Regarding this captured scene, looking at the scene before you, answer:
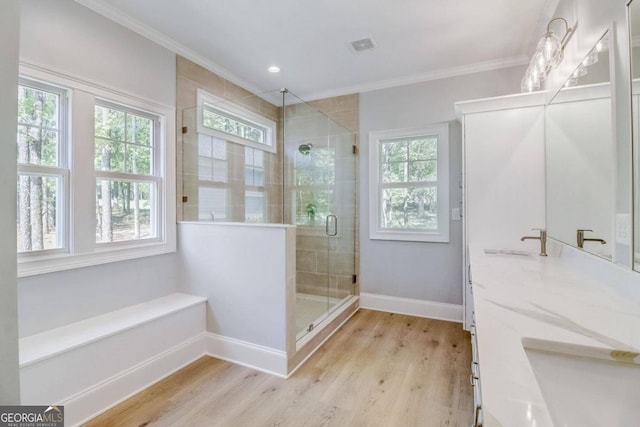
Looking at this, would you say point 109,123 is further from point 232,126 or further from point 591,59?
point 591,59

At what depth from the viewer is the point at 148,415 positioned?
170cm

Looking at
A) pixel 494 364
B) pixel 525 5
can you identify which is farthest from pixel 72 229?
pixel 525 5

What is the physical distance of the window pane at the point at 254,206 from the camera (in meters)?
3.27

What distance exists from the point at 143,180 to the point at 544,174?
3249 millimetres

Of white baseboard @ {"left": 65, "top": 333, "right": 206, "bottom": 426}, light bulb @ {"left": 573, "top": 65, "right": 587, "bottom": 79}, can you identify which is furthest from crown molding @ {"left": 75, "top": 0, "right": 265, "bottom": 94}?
light bulb @ {"left": 573, "top": 65, "right": 587, "bottom": 79}

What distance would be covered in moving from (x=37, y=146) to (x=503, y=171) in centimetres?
338

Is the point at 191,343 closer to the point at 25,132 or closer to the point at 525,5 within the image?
the point at 25,132

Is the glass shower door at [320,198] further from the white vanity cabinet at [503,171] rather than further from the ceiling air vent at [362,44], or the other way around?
the white vanity cabinet at [503,171]

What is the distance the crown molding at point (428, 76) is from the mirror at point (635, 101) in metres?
2.02

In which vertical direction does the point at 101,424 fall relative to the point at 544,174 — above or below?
below

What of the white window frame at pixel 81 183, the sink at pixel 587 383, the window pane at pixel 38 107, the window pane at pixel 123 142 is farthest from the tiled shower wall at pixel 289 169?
the sink at pixel 587 383

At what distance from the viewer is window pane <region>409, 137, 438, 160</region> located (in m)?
3.25

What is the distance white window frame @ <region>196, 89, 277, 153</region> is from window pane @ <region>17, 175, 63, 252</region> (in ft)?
4.20

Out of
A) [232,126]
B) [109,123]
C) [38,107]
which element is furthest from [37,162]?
[232,126]
